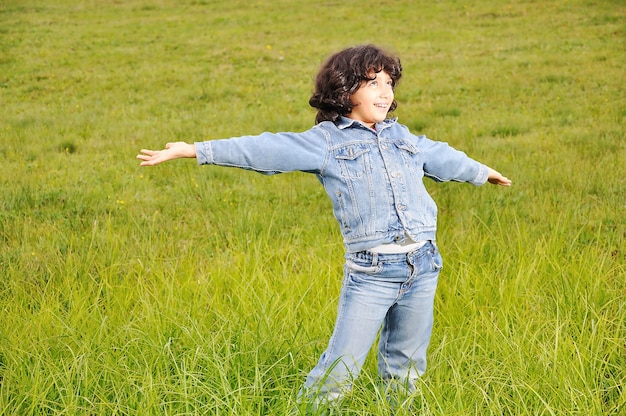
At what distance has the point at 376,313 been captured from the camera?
8.96ft

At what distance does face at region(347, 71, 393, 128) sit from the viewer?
9.34ft

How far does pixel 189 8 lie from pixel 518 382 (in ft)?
66.9

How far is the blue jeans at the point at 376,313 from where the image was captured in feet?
8.95

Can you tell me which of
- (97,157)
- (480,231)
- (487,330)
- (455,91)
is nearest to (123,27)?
(455,91)

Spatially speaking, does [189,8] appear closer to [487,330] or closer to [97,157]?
[97,157]

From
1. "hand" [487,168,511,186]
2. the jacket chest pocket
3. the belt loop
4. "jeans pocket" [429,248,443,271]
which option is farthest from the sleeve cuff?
"hand" [487,168,511,186]

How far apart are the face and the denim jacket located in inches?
2.1

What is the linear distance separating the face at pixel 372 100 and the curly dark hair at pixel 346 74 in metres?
0.02

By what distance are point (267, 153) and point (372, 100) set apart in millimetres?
469

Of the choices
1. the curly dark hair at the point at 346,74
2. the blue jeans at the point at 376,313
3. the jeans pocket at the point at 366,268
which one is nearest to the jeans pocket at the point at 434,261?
the blue jeans at the point at 376,313

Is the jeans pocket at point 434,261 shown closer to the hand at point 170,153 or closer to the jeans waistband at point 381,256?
the jeans waistband at point 381,256

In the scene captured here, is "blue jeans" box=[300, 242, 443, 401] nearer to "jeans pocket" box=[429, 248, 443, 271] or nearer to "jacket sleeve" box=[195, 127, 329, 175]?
"jeans pocket" box=[429, 248, 443, 271]

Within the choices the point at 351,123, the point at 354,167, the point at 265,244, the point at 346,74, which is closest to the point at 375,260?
the point at 354,167

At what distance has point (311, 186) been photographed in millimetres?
6484
